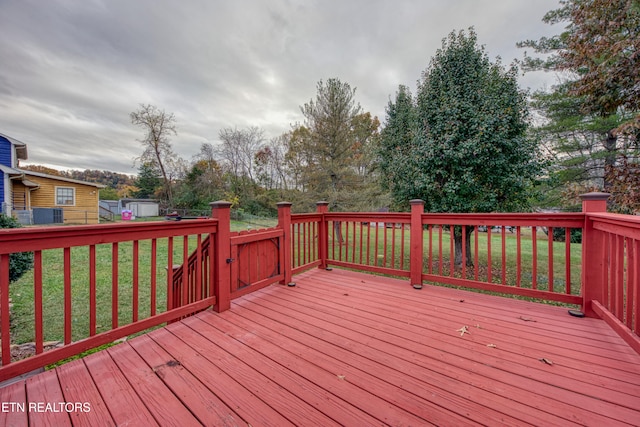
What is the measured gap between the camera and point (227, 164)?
19.2 m

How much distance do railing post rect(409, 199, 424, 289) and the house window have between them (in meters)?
19.3

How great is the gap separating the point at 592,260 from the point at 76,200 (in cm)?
2118

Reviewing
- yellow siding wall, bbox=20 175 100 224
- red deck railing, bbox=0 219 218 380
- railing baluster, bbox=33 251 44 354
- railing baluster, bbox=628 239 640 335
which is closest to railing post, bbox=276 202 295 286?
red deck railing, bbox=0 219 218 380

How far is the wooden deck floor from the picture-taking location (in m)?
1.25

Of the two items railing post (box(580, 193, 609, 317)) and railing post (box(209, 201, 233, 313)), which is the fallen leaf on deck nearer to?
railing post (box(580, 193, 609, 317))

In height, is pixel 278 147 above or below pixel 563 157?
above

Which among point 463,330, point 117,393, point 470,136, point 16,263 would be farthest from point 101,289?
point 470,136

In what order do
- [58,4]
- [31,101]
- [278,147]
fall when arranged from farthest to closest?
Answer: [278,147] → [31,101] → [58,4]

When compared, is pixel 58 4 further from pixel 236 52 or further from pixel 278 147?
pixel 278 147

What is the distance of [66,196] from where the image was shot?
46.1ft

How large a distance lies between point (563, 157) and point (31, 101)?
59.7 ft

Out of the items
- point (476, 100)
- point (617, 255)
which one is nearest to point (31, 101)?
point (476, 100)

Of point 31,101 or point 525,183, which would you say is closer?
point 525,183

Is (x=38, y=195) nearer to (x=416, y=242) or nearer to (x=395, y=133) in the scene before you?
(x=395, y=133)
